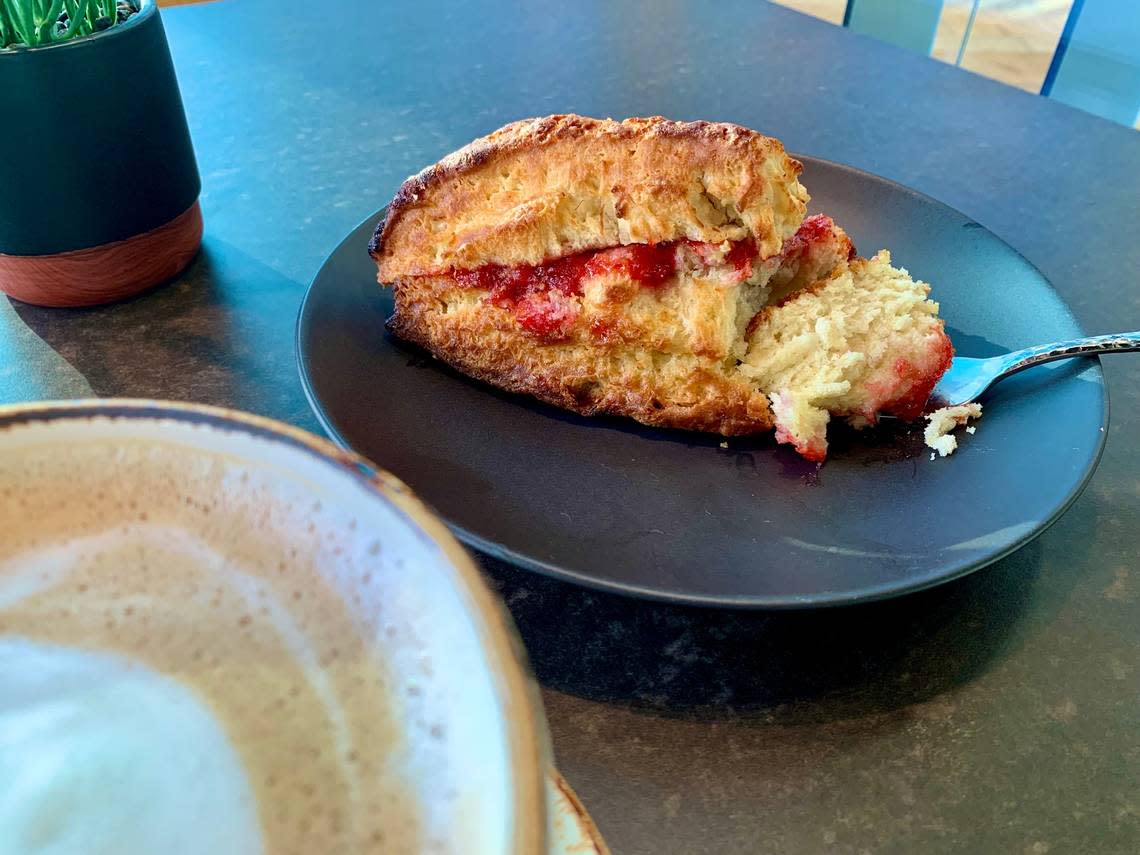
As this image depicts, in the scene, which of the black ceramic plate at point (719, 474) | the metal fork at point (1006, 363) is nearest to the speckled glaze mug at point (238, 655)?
the black ceramic plate at point (719, 474)

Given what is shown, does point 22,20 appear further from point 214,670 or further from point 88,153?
point 214,670

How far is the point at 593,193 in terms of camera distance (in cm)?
94

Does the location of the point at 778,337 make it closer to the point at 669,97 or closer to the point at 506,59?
the point at 669,97

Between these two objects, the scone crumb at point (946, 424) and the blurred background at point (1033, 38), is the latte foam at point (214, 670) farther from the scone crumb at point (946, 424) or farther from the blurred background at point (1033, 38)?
the blurred background at point (1033, 38)

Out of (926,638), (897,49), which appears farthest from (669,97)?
(926,638)

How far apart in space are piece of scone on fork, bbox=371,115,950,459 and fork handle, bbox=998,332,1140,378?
7 cm

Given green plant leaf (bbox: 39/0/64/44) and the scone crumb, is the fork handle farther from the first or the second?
green plant leaf (bbox: 39/0/64/44)

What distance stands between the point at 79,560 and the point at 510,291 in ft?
2.27

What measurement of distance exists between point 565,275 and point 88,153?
0.58 metres

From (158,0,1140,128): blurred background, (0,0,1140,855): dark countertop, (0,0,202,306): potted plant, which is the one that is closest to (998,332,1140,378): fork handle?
(0,0,1140,855): dark countertop

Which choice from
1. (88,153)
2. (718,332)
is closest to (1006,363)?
(718,332)

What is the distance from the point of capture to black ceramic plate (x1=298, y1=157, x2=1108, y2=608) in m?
0.71

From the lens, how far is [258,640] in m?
0.30

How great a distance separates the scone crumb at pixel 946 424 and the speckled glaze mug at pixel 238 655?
2.26 ft
